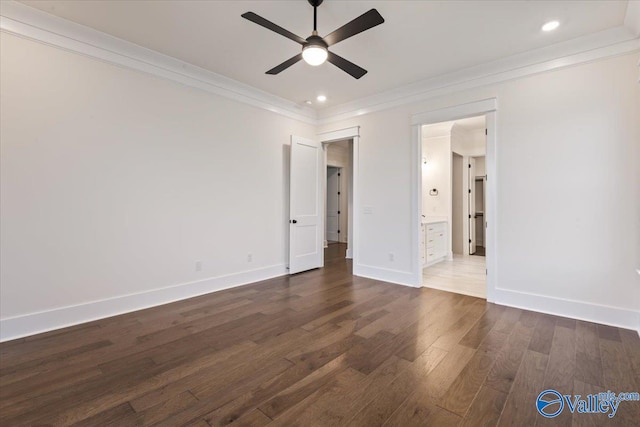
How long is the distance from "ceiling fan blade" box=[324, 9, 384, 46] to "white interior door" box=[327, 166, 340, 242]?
6332mm

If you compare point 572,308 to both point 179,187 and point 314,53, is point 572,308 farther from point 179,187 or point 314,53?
point 179,187

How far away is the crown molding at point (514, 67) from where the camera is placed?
9.29ft

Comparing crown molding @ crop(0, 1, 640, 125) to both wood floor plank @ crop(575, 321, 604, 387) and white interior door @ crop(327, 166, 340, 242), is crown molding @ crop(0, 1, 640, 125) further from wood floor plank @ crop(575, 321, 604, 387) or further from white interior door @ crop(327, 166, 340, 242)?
white interior door @ crop(327, 166, 340, 242)

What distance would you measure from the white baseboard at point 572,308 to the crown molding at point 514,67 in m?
2.62

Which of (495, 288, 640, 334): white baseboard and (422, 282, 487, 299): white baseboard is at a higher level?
(495, 288, 640, 334): white baseboard

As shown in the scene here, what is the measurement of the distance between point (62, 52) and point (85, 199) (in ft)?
4.88

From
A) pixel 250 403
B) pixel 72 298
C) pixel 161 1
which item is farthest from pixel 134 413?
pixel 161 1

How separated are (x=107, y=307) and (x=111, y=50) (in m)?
2.82

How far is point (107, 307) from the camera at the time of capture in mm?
3049

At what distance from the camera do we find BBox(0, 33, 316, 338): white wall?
2.60m

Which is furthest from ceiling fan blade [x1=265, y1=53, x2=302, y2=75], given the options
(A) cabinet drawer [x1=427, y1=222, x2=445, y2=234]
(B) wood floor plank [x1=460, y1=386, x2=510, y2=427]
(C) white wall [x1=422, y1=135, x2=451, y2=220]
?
(C) white wall [x1=422, y1=135, x2=451, y2=220]

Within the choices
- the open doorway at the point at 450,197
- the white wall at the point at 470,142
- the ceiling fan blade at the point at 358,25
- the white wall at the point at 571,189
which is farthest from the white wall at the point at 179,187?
the white wall at the point at 470,142

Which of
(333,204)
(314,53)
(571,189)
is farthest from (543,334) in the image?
(333,204)

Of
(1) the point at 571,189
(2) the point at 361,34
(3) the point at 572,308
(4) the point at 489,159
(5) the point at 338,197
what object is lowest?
(3) the point at 572,308
